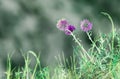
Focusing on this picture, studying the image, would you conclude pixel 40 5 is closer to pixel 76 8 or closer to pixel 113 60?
pixel 76 8

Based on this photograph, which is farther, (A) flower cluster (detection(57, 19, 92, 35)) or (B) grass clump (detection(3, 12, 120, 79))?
(A) flower cluster (detection(57, 19, 92, 35))

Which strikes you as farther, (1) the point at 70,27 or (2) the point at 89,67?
(1) the point at 70,27

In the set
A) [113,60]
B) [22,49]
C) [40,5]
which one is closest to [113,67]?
[113,60]

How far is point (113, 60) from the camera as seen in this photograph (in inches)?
117

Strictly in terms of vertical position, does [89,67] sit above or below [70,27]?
below

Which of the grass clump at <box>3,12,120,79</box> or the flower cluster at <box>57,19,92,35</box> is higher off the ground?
the flower cluster at <box>57,19,92,35</box>

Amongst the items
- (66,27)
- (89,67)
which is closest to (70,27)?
(66,27)

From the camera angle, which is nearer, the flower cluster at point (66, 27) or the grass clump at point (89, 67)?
the grass clump at point (89, 67)

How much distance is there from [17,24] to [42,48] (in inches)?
12.0

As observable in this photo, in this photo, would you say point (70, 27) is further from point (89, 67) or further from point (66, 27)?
point (89, 67)

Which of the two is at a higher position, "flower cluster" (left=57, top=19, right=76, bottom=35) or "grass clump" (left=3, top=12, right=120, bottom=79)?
"flower cluster" (left=57, top=19, right=76, bottom=35)

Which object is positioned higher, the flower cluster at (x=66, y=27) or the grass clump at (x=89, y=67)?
the flower cluster at (x=66, y=27)

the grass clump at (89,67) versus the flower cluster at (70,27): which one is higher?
the flower cluster at (70,27)

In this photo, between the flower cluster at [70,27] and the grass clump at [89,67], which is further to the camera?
the flower cluster at [70,27]
